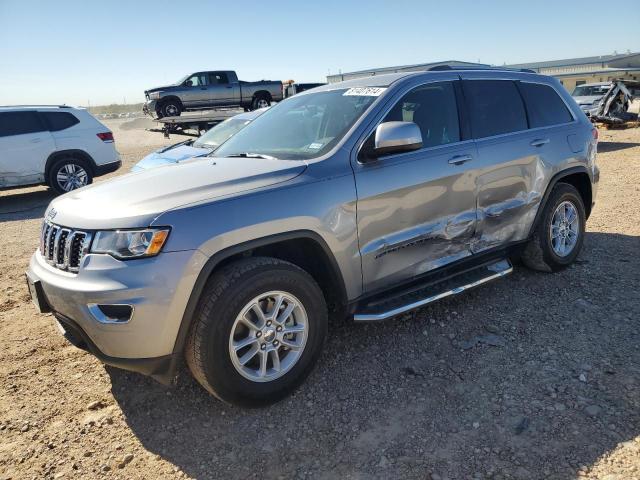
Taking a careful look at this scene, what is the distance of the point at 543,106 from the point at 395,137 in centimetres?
223

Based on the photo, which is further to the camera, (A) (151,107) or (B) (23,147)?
(A) (151,107)

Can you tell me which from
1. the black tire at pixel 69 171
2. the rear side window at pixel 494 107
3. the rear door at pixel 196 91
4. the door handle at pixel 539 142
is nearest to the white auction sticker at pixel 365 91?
the rear side window at pixel 494 107

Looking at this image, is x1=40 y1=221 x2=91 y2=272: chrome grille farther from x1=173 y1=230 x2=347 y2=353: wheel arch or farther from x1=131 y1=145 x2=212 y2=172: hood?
x1=131 y1=145 x2=212 y2=172: hood

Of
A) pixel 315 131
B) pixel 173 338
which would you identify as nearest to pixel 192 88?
pixel 315 131

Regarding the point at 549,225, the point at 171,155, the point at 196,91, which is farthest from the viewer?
the point at 196,91

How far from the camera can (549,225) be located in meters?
4.52

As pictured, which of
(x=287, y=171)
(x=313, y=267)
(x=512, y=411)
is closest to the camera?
(x=512, y=411)

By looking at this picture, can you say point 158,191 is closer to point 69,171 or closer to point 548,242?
point 548,242

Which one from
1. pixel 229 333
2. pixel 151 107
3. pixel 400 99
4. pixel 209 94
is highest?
pixel 209 94

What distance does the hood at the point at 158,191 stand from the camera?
104 inches

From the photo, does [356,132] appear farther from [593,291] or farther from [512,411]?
[593,291]

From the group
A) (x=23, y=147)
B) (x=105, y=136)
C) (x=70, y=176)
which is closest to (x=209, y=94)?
(x=105, y=136)

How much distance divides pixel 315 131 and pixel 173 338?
5.83ft

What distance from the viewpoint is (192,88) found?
60.3 feet
